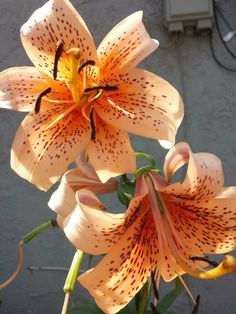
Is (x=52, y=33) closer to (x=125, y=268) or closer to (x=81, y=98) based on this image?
(x=81, y=98)

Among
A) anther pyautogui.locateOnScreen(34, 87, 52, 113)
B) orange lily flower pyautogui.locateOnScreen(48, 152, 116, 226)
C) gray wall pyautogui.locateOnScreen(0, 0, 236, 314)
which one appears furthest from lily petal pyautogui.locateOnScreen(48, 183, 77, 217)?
gray wall pyautogui.locateOnScreen(0, 0, 236, 314)

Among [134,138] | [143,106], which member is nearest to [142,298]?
[143,106]

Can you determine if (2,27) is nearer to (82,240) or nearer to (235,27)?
(235,27)

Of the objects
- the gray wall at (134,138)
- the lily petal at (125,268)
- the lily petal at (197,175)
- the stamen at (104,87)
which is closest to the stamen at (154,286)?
the lily petal at (125,268)

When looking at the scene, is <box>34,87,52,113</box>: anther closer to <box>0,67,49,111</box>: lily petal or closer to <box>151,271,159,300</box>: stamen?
<box>0,67,49,111</box>: lily petal

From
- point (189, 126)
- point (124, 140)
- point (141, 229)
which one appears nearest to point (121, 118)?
point (124, 140)

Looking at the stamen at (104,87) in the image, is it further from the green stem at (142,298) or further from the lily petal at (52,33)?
the green stem at (142,298)

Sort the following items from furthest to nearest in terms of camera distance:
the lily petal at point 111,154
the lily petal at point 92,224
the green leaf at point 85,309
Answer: the green leaf at point 85,309
the lily petal at point 111,154
the lily petal at point 92,224
